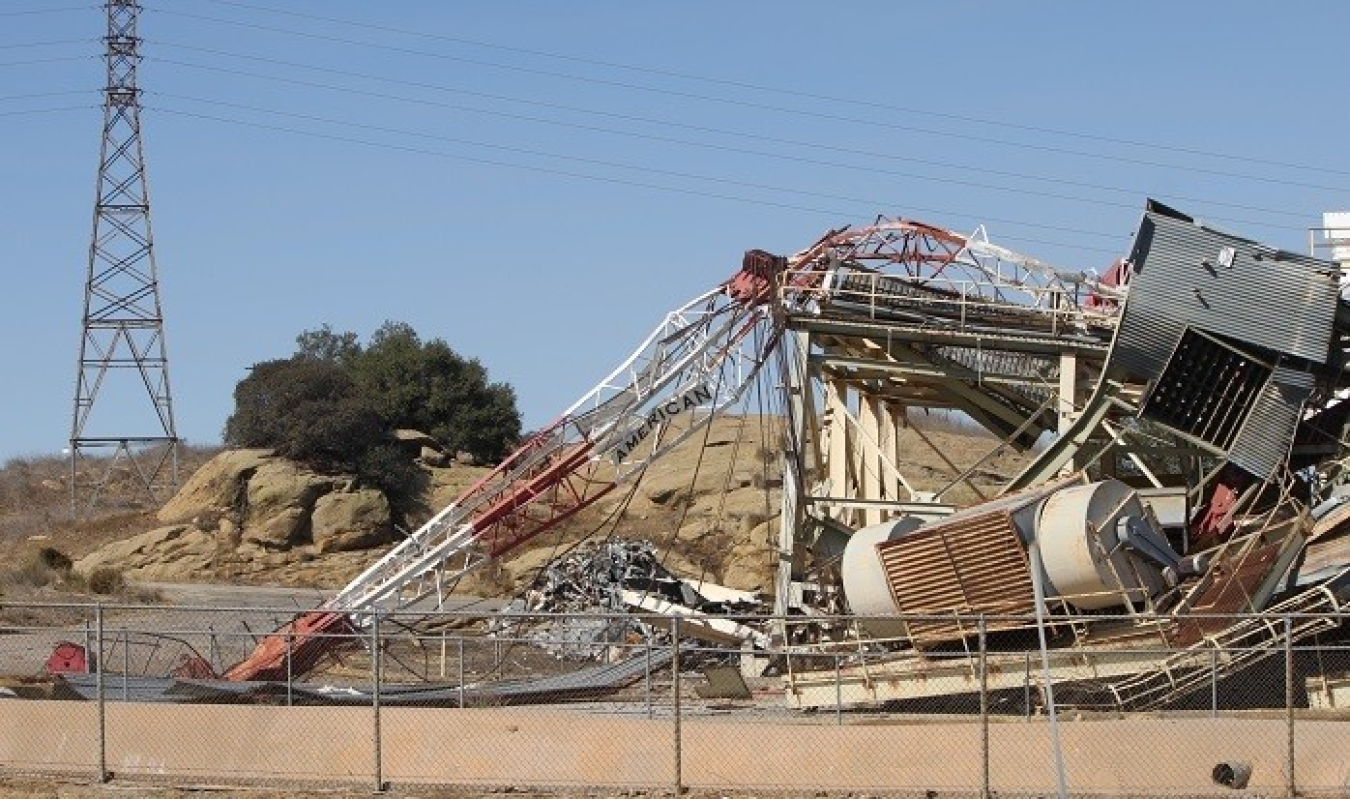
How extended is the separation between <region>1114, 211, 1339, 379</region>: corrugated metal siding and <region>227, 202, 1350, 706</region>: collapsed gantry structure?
0.04 m

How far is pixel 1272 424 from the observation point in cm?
3353

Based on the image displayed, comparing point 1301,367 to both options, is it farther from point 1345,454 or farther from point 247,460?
point 247,460

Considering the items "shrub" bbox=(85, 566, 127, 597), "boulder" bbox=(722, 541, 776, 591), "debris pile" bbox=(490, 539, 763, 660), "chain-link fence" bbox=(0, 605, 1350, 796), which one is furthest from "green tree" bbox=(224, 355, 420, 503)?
"chain-link fence" bbox=(0, 605, 1350, 796)

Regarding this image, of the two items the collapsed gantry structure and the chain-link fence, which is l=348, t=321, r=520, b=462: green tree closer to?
the collapsed gantry structure

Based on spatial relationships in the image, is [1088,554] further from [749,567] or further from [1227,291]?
[749,567]

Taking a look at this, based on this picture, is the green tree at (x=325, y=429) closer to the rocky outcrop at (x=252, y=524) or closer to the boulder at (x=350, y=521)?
the rocky outcrop at (x=252, y=524)

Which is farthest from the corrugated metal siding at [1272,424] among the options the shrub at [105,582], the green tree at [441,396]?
the green tree at [441,396]

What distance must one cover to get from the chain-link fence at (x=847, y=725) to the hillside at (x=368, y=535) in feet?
72.7

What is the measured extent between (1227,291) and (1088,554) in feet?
24.3

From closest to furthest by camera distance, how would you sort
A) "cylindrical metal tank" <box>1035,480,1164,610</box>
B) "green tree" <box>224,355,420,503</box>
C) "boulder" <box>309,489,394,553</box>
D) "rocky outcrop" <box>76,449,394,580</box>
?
"cylindrical metal tank" <box>1035,480,1164,610</box>, "rocky outcrop" <box>76,449,394,580</box>, "boulder" <box>309,489,394,553</box>, "green tree" <box>224,355,420,503</box>

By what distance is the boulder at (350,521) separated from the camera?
198ft

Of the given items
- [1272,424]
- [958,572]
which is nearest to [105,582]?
[958,572]

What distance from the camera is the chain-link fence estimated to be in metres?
19.7

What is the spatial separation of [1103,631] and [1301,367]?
7.84m
